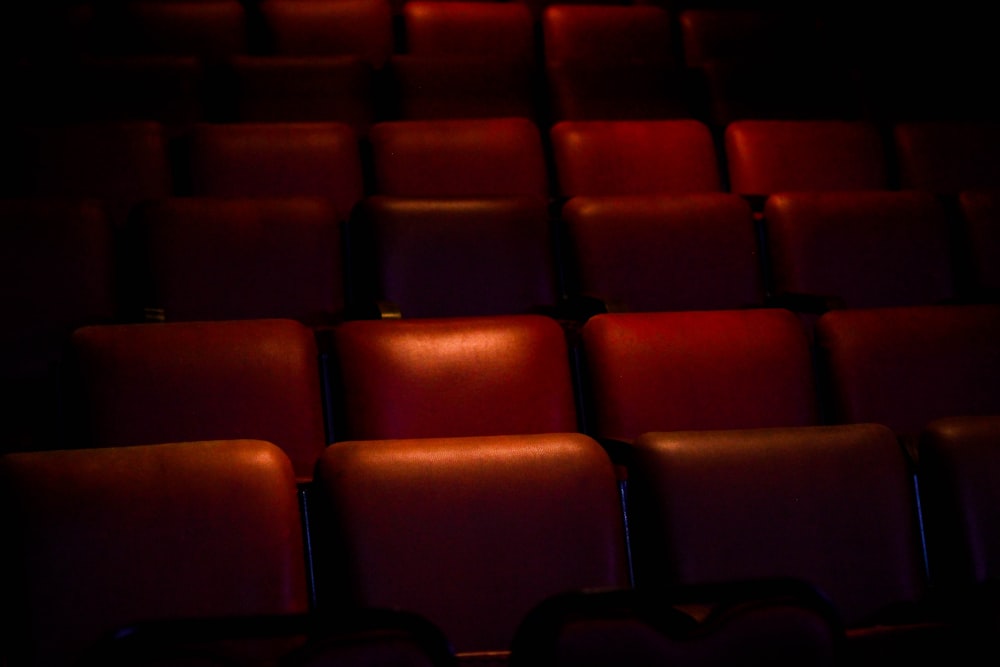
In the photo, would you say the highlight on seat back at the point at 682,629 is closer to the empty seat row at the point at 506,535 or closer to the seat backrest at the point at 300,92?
the empty seat row at the point at 506,535

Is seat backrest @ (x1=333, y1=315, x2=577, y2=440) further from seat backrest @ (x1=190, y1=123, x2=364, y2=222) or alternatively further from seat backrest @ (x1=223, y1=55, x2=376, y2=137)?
seat backrest @ (x1=223, y1=55, x2=376, y2=137)

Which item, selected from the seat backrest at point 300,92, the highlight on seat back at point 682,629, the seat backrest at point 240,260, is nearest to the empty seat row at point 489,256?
the seat backrest at point 240,260

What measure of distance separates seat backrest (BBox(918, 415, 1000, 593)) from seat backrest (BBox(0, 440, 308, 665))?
0.72 ft

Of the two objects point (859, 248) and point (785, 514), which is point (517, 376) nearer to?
point (785, 514)

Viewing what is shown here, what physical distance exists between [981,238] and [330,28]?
51 cm

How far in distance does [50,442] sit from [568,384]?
22cm

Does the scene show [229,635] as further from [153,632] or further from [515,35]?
[515,35]

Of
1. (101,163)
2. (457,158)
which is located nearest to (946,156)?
(457,158)

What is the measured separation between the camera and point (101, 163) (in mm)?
583

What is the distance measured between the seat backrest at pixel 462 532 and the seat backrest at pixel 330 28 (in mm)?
546

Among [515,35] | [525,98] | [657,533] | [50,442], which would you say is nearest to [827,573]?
[657,533]

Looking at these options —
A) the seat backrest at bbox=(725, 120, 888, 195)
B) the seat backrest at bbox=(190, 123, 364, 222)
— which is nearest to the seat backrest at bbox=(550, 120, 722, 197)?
the seat backrest at bbox=(725, 120, 888, 195)

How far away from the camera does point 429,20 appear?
82 cm

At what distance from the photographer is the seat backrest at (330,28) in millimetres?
796
